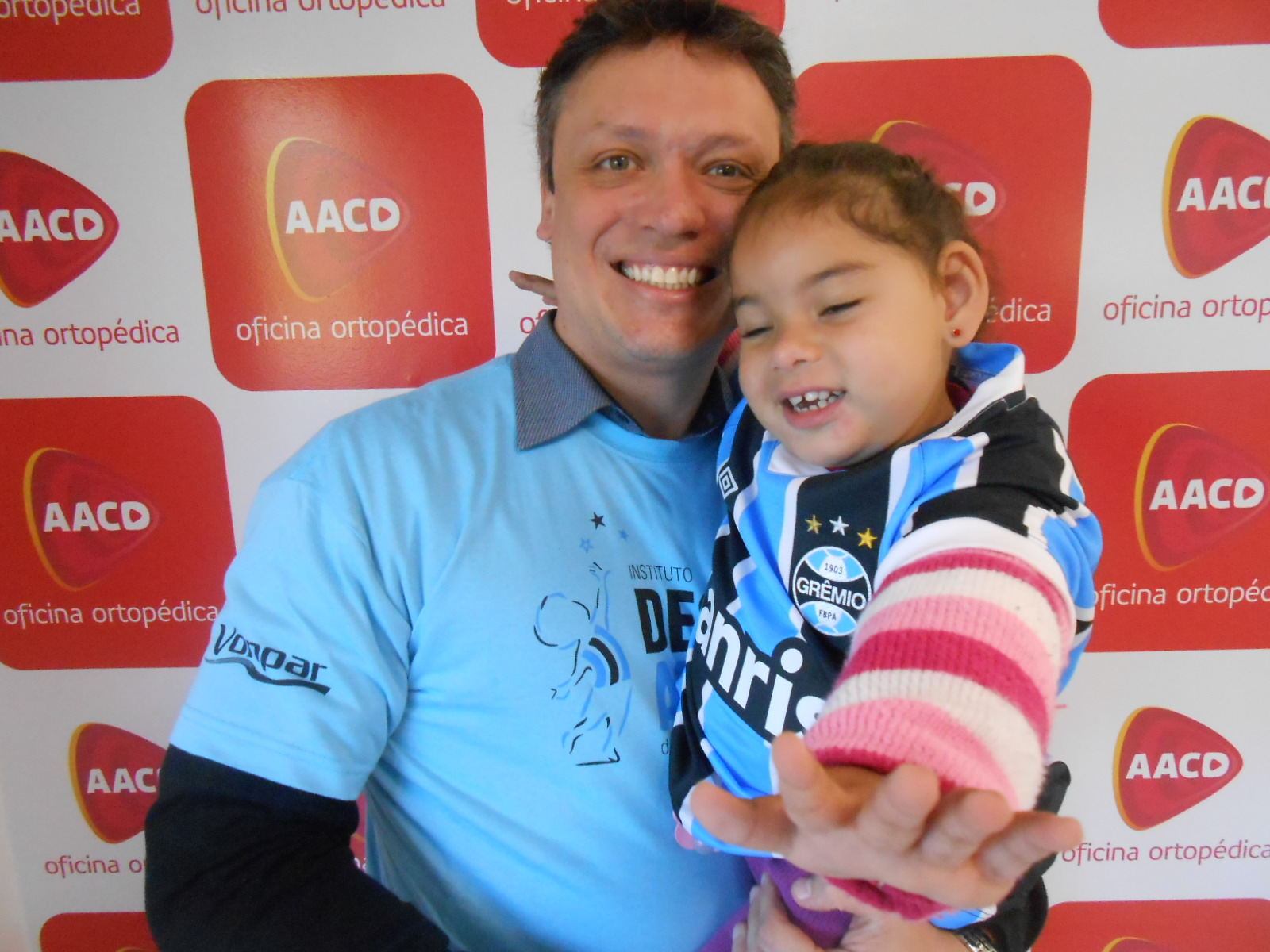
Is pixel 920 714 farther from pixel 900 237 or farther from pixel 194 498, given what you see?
pixel 194 498

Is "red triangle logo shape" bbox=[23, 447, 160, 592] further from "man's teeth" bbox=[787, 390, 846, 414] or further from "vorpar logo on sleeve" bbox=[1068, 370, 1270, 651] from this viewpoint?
"vorpar logo on sleeve" bbox=[1068, 370, 1270, 651]

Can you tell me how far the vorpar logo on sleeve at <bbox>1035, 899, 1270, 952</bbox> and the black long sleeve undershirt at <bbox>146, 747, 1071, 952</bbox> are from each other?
1676 mm

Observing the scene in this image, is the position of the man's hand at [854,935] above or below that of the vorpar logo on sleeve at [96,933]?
above

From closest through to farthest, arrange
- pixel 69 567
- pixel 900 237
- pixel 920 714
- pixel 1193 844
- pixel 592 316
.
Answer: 1. pixel 920 714
2. pixel 900 237
3. pixel 592 316
4. pixel 69 567
5. pixel 1193 844

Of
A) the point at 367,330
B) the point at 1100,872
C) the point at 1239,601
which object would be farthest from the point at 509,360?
the point at 1100,872

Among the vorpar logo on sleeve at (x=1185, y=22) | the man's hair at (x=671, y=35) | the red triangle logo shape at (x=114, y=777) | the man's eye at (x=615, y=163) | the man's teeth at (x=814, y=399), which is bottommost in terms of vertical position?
the red triangle logo shape at (x=114, y=777)

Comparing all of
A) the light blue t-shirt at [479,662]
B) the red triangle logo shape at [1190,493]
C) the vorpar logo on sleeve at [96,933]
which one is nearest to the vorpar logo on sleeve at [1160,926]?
the red triangle logo shape at [1190,493]

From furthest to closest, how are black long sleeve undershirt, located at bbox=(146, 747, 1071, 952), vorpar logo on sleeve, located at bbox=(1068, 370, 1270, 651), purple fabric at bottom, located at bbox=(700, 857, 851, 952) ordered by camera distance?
1. vorpar logo on sleeve, located at bbox=(1068, 370, 1270, 651)
2. purple fabric at bottom, located at bbox=(700, 857, 851, 952)
3. black long sleeve undershirt, located at bbox=(146, 747, 1071, 952)

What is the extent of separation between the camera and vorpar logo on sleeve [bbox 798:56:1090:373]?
4.51ft

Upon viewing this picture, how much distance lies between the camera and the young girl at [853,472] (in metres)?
0.64

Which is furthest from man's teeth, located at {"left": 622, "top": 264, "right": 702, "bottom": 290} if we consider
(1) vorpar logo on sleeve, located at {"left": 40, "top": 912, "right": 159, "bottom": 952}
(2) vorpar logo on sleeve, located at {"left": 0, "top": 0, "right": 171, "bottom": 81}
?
(1) vorpar logo on sleeve, located at {"left": 40, "top": 912, "right": 159, "bottom": 952}

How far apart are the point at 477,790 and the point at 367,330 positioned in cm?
97

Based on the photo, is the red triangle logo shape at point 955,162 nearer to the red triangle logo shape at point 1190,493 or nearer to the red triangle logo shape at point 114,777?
the red triangle logo shape at point 1190,493

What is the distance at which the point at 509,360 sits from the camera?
1090mm
